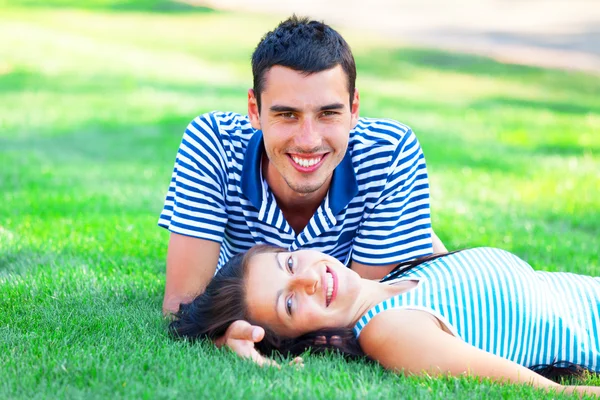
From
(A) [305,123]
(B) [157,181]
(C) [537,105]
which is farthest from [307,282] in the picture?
(C) [537,105]

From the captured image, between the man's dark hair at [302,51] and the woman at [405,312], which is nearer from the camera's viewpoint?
the woman at [405,312]

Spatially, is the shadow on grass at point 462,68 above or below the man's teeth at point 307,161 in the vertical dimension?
below

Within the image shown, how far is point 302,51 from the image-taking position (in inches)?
153

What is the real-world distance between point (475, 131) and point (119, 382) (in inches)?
347

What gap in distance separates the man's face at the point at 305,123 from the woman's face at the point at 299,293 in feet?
1.54

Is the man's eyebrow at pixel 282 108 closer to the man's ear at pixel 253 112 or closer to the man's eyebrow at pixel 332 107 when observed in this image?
the man's eyebrow at pixel 332 107

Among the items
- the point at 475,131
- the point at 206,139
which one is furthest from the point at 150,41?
the point at 206,139

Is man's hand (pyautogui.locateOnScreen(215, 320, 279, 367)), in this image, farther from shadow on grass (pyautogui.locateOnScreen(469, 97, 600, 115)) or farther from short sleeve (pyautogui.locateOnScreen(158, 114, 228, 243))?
shadow on grass (pyautogui.locateOnScreen(469, 97, 600, 115))

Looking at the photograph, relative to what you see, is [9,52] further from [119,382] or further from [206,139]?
[119,382]

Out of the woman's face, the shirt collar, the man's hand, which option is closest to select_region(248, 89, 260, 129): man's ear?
the shirt collar

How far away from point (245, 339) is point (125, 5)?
2489 centimetres

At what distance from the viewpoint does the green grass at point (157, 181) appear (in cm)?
323

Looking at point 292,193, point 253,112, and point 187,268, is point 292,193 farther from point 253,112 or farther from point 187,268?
point 187,268

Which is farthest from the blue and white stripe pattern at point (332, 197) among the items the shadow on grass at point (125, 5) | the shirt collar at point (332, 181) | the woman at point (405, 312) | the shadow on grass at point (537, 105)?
the shadow on grass at point (125, 5)
